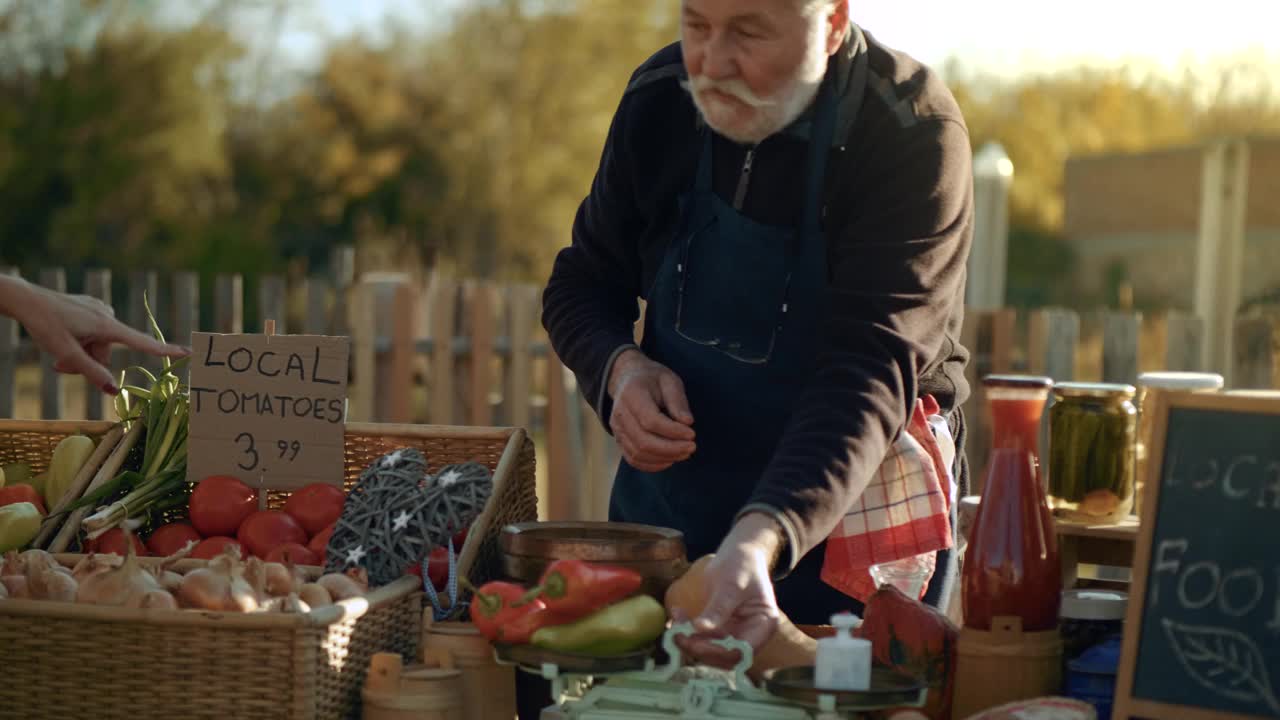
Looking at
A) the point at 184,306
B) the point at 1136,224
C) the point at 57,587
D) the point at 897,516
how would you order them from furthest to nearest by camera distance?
the point at 1136,224
the point at 184,306
the point at 897,516
the point at 57,587

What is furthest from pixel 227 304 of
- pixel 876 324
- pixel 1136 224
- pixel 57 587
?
pixel 1136 224

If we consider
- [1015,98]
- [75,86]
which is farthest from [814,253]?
[1015,98]

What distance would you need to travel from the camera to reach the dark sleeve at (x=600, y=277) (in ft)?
7.45

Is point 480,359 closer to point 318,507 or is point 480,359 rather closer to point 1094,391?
point 318,507

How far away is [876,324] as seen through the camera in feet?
6.22

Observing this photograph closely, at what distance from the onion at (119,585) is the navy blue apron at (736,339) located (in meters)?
0.85

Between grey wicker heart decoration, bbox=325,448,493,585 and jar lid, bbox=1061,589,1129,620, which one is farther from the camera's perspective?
grey wicker heart decoration, bbox=325,448,493,585

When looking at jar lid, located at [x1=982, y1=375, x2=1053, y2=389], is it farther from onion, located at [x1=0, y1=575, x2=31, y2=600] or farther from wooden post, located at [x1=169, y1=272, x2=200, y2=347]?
wooden post, located at [x1=169, y1=272, x2=200, y2=347]

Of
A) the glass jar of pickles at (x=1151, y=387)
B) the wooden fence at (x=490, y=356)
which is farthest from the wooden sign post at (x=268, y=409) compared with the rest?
the wooden fence at (x=490, y=356)

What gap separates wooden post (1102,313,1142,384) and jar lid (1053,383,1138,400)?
5455mm

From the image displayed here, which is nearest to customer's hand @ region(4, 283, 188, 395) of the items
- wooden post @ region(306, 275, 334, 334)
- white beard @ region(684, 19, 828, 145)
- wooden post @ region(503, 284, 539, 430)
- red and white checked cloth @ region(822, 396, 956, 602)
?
white beard @ region(684, 19, 828, 145)

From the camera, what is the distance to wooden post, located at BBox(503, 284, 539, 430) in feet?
24.2

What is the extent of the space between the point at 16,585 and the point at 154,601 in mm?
246

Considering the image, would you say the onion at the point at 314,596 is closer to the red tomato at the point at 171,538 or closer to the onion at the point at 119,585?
the onion at the point at 119,585
